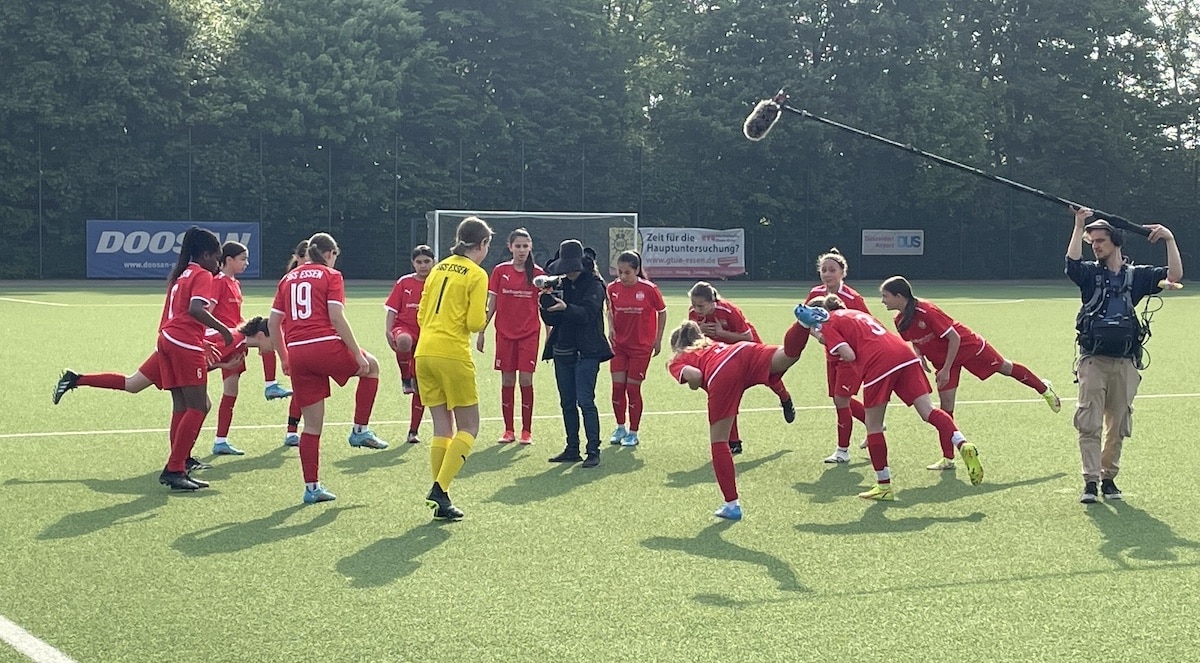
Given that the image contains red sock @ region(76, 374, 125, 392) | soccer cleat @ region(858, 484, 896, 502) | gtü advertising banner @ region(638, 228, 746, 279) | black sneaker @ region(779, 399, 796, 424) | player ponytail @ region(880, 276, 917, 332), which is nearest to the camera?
soccer cleat @ region(858, 484, 896, 502)

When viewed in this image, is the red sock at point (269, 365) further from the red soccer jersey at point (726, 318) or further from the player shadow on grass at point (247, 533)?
the player shadow on grass at point (247, 533)

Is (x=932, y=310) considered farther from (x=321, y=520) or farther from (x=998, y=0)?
(x=998, y=0)

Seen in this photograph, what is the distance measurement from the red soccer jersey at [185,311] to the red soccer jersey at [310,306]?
0.66 metres

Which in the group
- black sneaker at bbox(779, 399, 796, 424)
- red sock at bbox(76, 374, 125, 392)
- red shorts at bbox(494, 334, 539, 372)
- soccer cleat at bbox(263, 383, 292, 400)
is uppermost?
red shorts at bbox(494, 334, 539, 372)

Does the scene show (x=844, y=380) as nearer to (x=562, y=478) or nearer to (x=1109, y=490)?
(x=1109, y=490)

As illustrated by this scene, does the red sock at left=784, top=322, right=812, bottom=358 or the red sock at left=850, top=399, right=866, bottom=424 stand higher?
the red sock at left=784, top=322, right=812, bottom=358

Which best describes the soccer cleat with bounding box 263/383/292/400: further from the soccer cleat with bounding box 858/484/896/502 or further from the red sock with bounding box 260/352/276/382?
the soccer cleat with bounding box 858/484/896/502

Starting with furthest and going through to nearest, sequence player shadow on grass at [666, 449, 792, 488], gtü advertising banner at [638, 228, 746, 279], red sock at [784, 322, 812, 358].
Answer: gtü advertising banner at [638, 228, 746, 279] → player shadow on grass at [666, 449, 792, 488] → red sock at [784, 322, 812, 358]

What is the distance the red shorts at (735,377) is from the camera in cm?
789

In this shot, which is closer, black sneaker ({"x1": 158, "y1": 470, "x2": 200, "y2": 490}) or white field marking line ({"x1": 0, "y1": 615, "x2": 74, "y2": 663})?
white field marking line ({"x1": 0, "y1": 615, "x2": 74, "y2": 663})

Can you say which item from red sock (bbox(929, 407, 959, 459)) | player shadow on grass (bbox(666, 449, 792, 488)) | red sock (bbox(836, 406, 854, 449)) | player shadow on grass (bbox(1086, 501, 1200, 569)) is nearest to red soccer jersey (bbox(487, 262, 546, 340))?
player shadow on grass (bbox(666, 449, 792, 488))

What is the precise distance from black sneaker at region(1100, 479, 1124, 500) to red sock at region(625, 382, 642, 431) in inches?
150

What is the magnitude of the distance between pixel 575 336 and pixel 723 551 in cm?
359

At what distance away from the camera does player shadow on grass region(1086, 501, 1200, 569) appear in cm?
712
